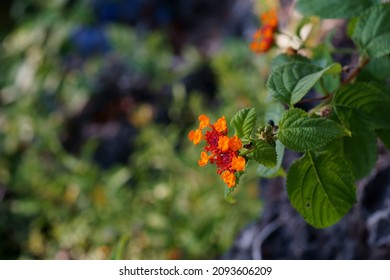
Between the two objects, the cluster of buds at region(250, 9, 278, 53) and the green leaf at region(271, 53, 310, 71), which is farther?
the cluster of buds at region(250, 9, 278, 53)

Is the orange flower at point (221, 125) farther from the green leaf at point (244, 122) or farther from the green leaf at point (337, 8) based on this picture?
the green leaf at point (337, 8)

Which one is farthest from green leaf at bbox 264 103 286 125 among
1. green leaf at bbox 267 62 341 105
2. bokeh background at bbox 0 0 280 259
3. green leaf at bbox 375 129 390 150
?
bokeh background at bbox 0 0 280 259

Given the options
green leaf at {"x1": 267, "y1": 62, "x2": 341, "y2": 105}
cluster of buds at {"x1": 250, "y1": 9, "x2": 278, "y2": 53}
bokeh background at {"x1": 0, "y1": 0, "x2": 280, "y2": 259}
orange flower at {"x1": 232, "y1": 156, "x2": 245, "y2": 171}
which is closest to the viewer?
orange flower at {"x1": 232, "y1": 156, "x2": 245, "y2": 171}

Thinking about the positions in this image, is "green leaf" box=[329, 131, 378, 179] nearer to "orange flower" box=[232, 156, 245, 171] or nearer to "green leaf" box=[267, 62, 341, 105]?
"green leaf" box=[267, 62, 341, 105]

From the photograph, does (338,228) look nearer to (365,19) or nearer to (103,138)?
(365,19)

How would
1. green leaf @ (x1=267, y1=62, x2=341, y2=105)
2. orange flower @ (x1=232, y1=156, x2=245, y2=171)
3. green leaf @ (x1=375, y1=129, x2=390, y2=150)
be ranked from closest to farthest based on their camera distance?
orange flower @ (x1=232, y1=156, x2=245, y2=171)
green leaf @ (x1=267, y1=62, x2=341, y2=105)
green leaf @ (x1=375, y1=129, x2=390, y2=150)

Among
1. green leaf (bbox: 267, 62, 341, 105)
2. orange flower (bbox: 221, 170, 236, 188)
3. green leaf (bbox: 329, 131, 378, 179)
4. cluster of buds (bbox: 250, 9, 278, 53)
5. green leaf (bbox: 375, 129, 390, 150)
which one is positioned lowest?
green leaf (bbox: 329, 131, 378, 179)

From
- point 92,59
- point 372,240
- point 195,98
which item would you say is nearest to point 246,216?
point 372,240

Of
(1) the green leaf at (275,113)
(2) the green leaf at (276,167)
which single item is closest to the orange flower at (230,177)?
(2) the green leaf at (276,167)

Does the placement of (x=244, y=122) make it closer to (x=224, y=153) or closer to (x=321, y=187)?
(x=224, y=153)
